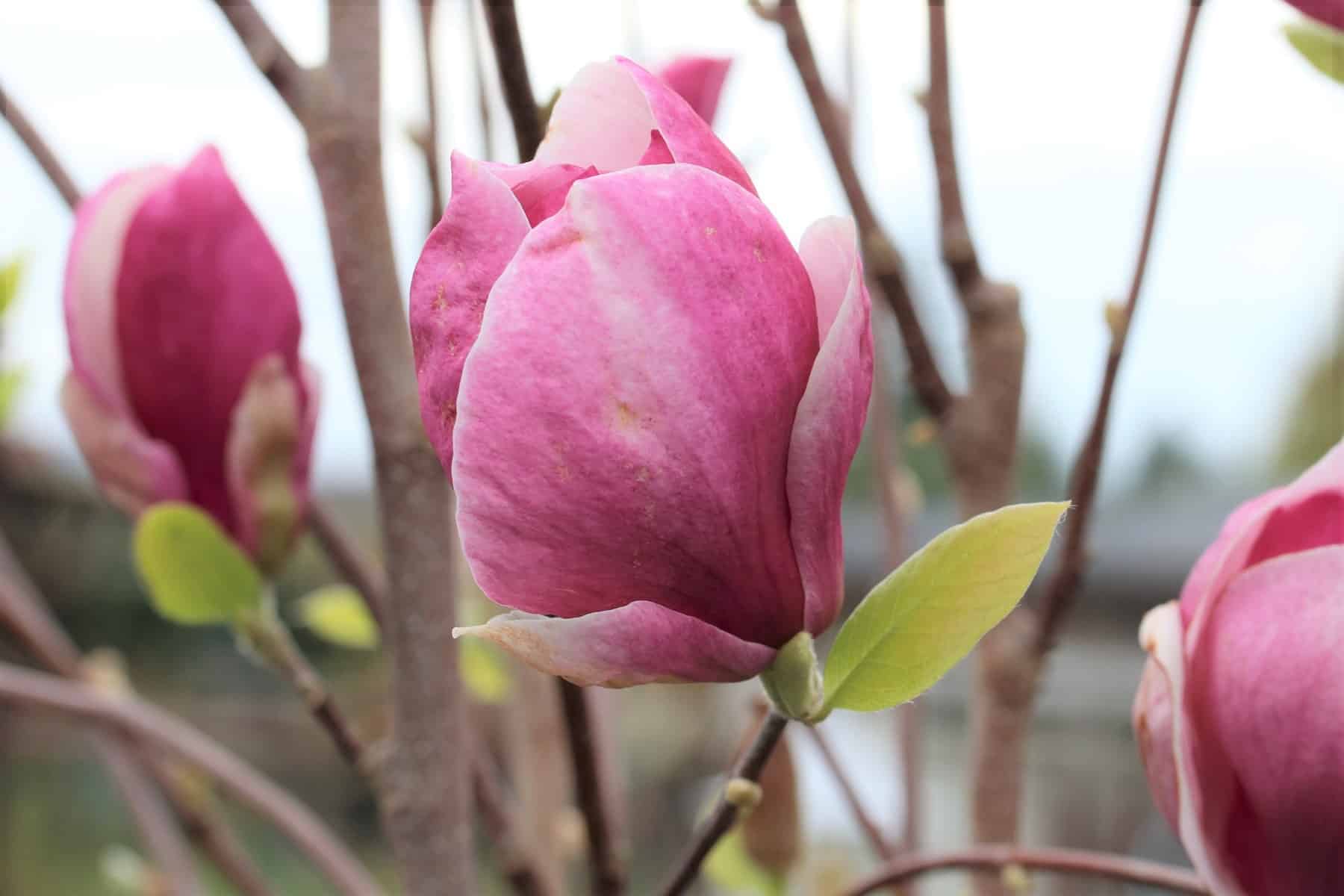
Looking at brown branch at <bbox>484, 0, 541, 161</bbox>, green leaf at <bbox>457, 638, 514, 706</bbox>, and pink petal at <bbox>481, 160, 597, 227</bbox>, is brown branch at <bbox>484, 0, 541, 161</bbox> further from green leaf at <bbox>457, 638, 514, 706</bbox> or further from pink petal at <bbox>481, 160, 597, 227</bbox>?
green leaf at <bbox>457, 638, 514, 706</bbox>

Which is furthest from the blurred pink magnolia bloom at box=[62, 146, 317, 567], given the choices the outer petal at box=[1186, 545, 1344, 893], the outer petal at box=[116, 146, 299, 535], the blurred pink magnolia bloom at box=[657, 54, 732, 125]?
the outer petal at box=[1186, 545, 1344, 893]

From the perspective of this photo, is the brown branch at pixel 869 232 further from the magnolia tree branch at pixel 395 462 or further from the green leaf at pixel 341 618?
the green leaf at pixel 341 618

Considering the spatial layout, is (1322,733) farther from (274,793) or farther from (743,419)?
(274,793)

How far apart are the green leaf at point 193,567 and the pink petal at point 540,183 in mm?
151

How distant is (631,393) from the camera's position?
16 cm

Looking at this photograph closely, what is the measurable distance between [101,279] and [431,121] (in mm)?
187

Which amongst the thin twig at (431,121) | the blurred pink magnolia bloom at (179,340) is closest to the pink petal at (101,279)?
the blurred pink magnolia bloom at (179,340)

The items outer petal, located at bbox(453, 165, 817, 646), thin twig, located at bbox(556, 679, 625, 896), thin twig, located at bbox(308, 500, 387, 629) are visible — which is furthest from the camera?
thin twig, located at bbox(308, 500, 387, 629)

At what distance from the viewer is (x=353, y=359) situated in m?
0.29

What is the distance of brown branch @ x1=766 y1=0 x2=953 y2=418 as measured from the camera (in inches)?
14.1

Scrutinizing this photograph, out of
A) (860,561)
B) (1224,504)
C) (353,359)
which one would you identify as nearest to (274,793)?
(353,359)

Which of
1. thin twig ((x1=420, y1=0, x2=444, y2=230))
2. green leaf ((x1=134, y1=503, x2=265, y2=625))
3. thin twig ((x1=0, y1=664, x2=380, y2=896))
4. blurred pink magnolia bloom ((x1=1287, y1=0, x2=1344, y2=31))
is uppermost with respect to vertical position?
blurred pink magnolia bloom ((x1=1287, y1=0, x2=1344, y2=31))

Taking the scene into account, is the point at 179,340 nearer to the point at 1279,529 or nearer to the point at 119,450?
the point at 119,450

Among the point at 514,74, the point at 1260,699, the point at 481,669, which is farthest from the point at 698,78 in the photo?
the point at 481,669
